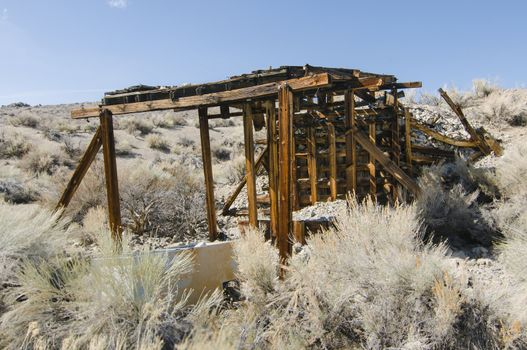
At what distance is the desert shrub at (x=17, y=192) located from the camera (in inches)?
476

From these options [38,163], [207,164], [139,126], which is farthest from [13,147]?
[207,164]

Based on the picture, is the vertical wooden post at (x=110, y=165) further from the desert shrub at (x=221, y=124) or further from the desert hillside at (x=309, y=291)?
the desert shrub at (x=221, y=124)

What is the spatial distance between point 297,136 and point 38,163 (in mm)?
10230

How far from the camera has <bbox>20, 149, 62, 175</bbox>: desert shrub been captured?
15344 millimetres

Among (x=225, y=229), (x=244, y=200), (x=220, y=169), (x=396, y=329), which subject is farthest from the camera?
(x=220, y=169)

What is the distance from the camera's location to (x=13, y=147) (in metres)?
16.9

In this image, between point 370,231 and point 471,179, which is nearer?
point 370,231

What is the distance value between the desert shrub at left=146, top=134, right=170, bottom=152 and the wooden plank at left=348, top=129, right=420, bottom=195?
15.5 meters

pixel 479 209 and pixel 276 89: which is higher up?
pixel 276 89

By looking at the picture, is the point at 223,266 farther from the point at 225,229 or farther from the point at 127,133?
the point at 127,133

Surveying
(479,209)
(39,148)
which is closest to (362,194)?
(479,209)

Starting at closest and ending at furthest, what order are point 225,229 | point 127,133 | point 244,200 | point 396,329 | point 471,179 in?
point 396,329 → point 471,179 → point 225,229 → point 244,200 → point 127,133

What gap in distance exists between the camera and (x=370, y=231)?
5148 millimetres

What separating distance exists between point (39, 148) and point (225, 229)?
10723 mm
